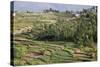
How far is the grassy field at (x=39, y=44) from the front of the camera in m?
2.43

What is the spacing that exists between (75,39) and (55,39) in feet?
0.91

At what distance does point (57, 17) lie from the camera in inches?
103

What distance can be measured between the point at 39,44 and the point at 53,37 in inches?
7.8

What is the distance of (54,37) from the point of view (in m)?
2.60

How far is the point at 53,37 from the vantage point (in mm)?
2594

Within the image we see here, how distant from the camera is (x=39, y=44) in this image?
253 cm

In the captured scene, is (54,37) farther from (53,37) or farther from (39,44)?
(39,44)

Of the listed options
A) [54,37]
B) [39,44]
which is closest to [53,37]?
[54,37]

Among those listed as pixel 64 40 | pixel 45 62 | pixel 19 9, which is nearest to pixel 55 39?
pixel 64 40

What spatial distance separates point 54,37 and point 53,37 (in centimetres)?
1

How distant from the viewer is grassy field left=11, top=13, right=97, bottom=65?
2.43 meters

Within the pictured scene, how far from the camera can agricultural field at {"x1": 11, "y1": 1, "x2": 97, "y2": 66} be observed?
2.44m
